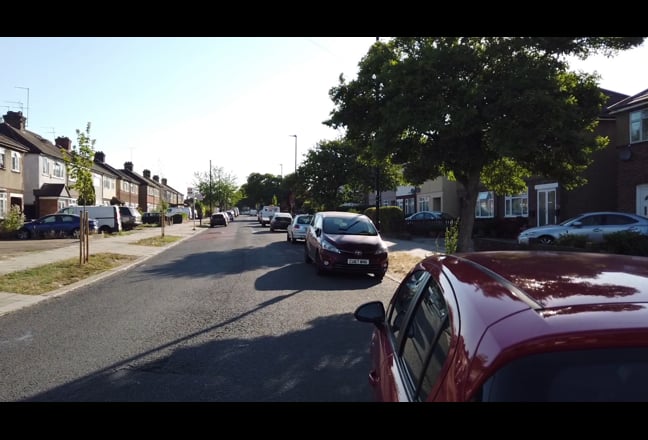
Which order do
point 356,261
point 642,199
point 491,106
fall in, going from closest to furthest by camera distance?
point 491,106 < point 356,261 < point 642,199

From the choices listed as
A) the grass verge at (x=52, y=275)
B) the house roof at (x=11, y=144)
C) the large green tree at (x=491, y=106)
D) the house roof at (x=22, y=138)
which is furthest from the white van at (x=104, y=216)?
the large green tree at (x=491, y=106)

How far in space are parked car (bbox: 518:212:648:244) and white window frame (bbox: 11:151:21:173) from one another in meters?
35.6

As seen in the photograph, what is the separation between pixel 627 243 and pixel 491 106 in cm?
422

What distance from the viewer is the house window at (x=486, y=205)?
31.7 metres

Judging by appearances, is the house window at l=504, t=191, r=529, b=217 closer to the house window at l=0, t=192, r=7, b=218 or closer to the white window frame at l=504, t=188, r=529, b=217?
the white window frame at l=504, t=188, r=529, b=217

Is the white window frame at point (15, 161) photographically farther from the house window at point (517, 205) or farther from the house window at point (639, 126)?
the house window at point (639, 126)

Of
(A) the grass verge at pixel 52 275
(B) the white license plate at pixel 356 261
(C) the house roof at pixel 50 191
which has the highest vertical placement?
(C) the house roof at pixel 50 191

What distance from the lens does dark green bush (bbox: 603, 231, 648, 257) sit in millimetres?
9984

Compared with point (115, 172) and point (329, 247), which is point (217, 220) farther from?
point (329, 247)

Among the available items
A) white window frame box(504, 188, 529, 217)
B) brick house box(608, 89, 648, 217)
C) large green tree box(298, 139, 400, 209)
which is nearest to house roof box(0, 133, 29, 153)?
large green tree box(298, 139, 400, 209)

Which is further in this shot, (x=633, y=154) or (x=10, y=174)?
(x=10, y=174)

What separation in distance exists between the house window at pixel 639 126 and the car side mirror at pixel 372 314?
2107 cm

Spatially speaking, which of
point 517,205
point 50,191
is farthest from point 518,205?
point 50,191

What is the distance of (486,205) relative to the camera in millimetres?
32625
